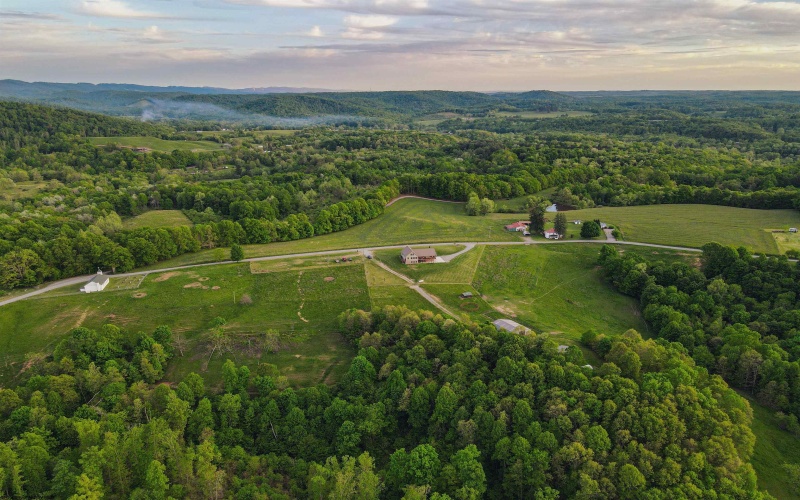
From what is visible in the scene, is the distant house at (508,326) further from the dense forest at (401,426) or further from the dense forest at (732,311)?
the dense forest at (732,311)

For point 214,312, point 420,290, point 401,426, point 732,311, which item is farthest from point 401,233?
point 732,311

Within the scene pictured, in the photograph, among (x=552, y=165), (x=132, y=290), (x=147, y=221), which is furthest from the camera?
(x=552, y=165)

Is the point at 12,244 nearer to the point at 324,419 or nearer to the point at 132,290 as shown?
the point at 132,290

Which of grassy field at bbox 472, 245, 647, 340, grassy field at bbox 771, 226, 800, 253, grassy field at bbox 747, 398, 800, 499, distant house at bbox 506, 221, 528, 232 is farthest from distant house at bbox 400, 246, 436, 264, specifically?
grassy field at bbox 771, 226, 800, 253

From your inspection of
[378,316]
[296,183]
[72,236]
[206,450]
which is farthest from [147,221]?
[206,450]

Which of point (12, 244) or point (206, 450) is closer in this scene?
point (206, 450)

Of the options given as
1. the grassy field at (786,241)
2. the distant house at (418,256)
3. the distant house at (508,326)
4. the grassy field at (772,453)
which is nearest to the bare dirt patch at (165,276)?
the distant house at (418,256)

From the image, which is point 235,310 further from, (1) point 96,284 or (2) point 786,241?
(2) point 786,241

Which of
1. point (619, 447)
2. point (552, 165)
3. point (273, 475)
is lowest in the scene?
point (273, 475)
